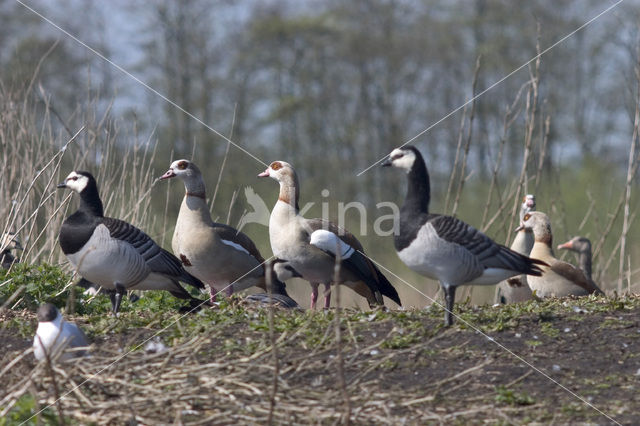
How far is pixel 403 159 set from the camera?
7.08 meters

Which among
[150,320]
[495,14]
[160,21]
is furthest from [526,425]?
[495,14]

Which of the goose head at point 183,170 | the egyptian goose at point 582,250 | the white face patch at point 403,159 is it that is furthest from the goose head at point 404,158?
the egyptian goose at point 582,250

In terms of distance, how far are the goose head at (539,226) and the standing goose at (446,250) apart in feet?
11.4

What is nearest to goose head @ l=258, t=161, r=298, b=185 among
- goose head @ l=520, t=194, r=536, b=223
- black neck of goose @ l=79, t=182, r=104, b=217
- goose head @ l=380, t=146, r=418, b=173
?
black neck of goose @ l=79, t=182, r=104, b=217

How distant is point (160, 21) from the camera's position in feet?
74.5

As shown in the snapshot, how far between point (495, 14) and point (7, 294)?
2235 cm

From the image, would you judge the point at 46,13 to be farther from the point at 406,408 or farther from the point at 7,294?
the point at 406,408

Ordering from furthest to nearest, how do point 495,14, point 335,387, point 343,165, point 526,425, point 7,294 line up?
point 495,14, point 343,165, point 7,294, point 335,387, point 526,425

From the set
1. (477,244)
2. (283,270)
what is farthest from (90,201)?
(477,244)

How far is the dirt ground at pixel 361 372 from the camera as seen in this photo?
480 centimetres

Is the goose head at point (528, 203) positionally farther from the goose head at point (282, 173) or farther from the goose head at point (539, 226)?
the goose head at point (282, 173)

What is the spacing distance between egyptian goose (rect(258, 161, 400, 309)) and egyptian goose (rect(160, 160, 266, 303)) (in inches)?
20.9

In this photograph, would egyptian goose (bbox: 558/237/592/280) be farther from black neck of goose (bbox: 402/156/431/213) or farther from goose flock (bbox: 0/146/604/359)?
black neck of goose (bbox: 402/156/431/213)

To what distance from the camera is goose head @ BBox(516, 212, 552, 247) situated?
33.7ft
